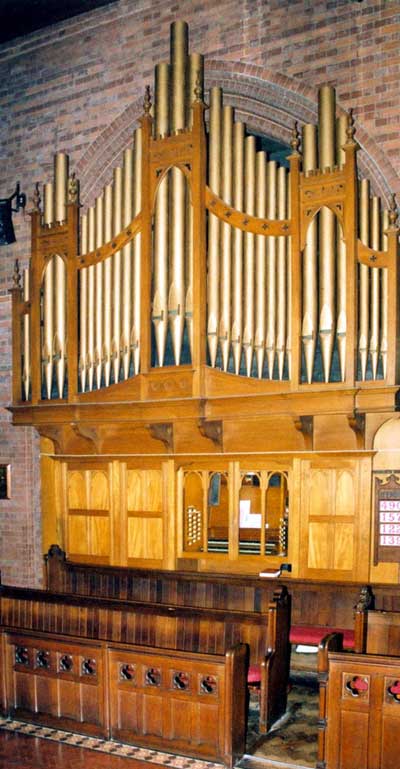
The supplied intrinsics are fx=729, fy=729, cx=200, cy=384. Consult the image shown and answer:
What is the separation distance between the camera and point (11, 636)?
5.82 metres

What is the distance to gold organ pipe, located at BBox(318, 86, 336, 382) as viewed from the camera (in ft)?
19.4

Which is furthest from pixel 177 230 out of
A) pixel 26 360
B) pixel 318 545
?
pixel 318 545

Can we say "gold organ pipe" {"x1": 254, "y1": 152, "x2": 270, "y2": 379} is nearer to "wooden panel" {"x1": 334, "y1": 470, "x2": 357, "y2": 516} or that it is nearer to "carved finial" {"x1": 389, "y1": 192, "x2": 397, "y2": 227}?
"carved finial" {"x1": 389, "y1": 192, "x2": 397, "y2": 227}

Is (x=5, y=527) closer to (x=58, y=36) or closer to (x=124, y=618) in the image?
(x=124, y=618)

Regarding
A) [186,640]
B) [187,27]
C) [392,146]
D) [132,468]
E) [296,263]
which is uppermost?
[187,27]

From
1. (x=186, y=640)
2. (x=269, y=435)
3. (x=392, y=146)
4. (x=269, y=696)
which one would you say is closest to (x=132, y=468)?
(x=269, y=435)

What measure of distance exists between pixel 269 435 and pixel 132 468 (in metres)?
1.72

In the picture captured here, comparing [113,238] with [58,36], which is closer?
[113,238]

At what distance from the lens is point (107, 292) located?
707cm

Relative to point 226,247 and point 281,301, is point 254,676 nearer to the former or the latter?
point 281,301

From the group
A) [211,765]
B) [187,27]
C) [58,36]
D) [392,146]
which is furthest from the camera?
[58,36]

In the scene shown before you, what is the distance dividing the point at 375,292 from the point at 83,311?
2.89 m

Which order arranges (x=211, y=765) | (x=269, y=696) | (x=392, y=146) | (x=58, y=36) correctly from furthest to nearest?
(x=58, y=36)
(x=392, y=146)
(x=269, y=696)
(x=211, y=765)

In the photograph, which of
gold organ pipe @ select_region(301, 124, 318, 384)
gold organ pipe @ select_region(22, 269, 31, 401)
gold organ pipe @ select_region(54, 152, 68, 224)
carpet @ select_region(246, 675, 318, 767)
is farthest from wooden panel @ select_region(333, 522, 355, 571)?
gold organ pipe @ select_region(54, 152, 68, 224)
